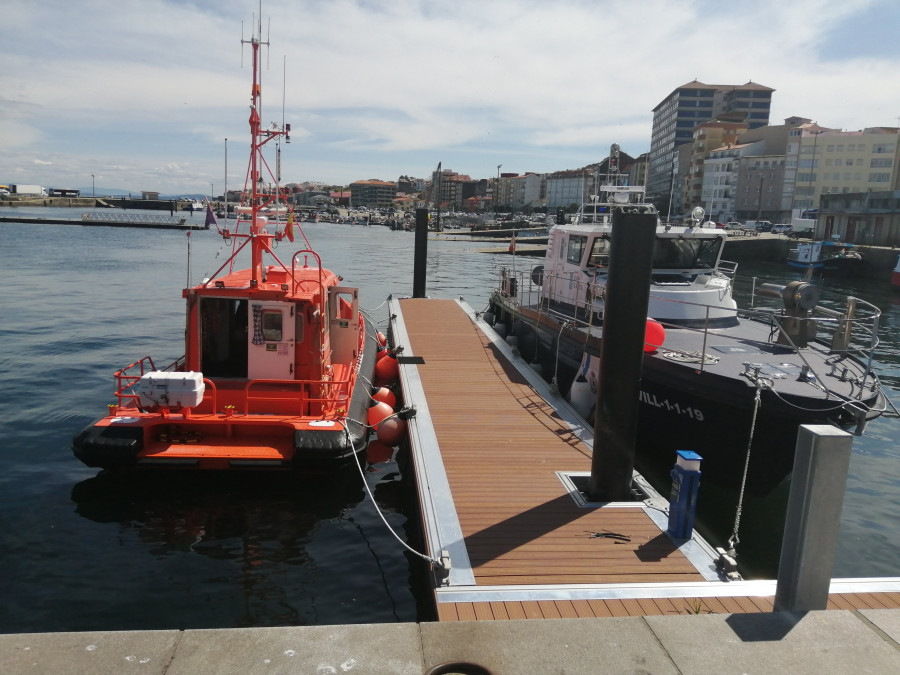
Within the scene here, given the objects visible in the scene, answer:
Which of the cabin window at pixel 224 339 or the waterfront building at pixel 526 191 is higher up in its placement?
the waterfront building at pixel 526 191

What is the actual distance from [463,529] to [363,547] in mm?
2088

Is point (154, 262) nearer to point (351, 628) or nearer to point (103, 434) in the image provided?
point (103, 434)

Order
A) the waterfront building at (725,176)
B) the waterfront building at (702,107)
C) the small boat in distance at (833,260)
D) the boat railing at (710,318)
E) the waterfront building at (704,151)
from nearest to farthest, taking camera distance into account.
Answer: the boat railing at (710,318)
the small boat in distance at (833,260)
the waterfront building at (725,176)
the waterfront building at (704,151)
the waterfront building at (702,107)

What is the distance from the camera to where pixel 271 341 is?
9.72 m

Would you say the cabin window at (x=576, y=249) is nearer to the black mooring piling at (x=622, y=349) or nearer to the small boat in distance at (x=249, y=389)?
the small boat in distance at (x=249, y=389)

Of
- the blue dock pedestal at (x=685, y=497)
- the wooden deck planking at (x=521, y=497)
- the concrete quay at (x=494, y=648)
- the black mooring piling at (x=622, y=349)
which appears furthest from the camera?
the black mooring piling at (x=622, y=349)

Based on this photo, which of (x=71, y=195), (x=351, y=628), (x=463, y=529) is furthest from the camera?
(x=71, y=195)

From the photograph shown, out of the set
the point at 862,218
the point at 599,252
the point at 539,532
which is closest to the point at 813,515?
the point at 539,532

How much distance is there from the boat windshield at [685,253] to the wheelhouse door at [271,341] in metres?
7.29

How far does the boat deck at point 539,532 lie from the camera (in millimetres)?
5293

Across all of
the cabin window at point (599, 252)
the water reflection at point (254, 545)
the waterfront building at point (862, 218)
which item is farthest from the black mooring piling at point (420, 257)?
the waterfront building at point (862, 218)

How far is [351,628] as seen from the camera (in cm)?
416

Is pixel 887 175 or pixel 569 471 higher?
pixel 887 175

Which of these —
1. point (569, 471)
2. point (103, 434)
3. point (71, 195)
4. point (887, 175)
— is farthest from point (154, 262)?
point (71, 195)
